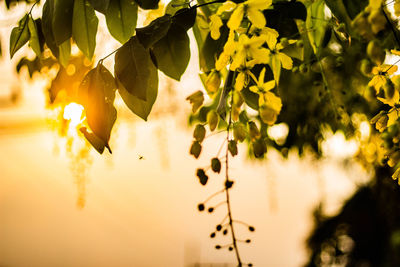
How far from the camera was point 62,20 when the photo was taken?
47cm

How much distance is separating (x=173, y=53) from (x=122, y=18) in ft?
0.27

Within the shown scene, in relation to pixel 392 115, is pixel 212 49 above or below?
above

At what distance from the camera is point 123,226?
4324mm

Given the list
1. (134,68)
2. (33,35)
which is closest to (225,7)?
(134,68)

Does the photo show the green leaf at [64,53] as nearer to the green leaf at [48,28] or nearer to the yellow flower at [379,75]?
the green leaf at [48,28]

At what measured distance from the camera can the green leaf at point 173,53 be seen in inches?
17.2

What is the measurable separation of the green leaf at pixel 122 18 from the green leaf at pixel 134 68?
6 centimetres

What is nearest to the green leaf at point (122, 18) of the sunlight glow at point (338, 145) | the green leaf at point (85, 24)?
the green leaf at point (85, 24)

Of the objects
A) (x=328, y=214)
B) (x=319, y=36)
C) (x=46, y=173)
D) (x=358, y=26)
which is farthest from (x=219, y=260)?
(x=358, y=26)

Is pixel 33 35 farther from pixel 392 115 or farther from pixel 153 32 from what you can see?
pixel 392 115

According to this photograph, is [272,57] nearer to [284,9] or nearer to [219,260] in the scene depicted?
[284,9]

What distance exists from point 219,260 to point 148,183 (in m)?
0.96

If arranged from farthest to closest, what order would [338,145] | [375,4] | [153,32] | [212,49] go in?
[338,145], [212,49], [153,32], [375,4]

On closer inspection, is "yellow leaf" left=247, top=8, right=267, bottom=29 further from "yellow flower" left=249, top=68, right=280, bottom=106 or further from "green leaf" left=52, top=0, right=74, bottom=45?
"green leaf" left=52, top=0, right=74, bottom=45
